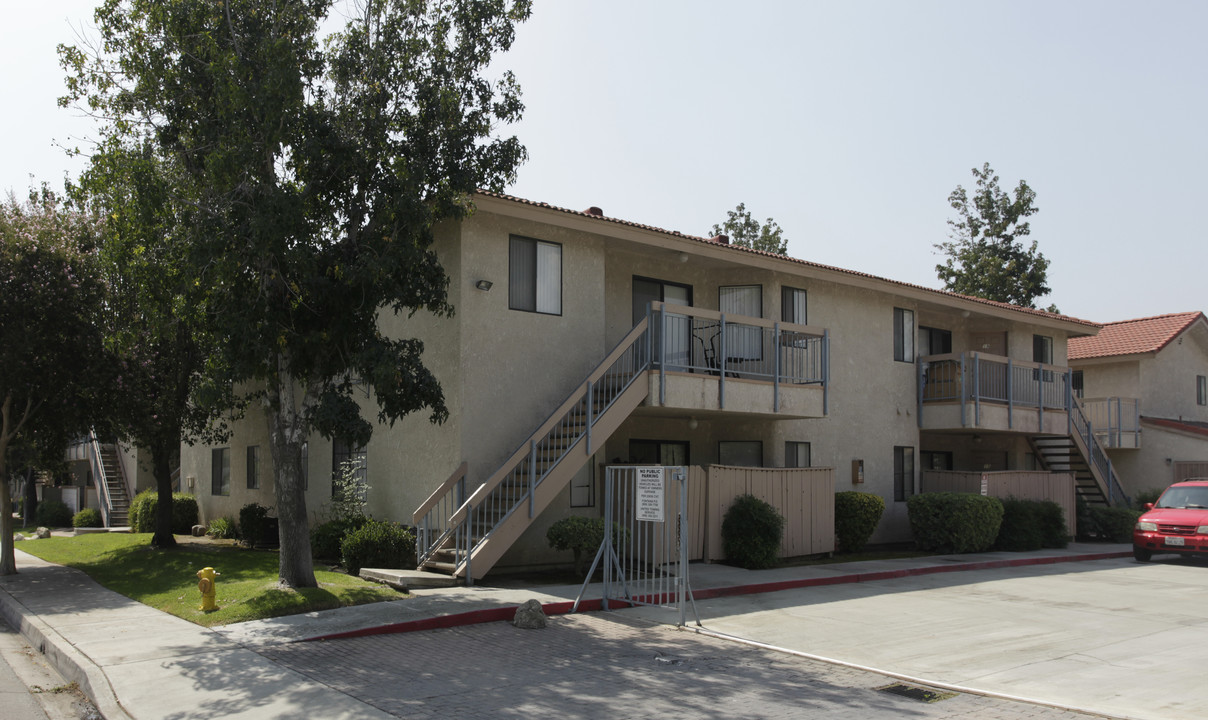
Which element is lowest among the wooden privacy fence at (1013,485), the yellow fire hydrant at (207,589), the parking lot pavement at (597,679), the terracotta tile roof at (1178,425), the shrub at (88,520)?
the shrub at (88,520)

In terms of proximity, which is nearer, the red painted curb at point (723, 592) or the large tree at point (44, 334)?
the red painted curb at point (723, 592)

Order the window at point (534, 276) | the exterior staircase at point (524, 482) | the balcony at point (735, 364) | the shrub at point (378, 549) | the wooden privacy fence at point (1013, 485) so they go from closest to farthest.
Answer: the exterior staircase at point (524, 482)
the shrub at point (378, 549)
the balcony at point (735, 364)
the window at point (534, 276)
the wooden privacy fence at point (1013, 485)

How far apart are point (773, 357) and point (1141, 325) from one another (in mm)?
21026

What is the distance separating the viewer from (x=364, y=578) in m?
13.9

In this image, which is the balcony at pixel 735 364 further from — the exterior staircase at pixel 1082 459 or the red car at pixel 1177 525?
the exterior staircase at pixel 1082 459

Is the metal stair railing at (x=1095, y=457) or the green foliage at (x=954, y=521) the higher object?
the metal stair railing at (x=1095, y=457)

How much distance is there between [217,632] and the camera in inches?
412

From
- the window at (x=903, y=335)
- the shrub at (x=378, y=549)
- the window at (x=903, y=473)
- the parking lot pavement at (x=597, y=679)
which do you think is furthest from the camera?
the window at (x=903, y=335)

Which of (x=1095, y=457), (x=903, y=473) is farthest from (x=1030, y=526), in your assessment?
(x=1095, y=457)

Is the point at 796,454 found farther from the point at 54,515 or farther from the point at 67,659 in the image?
the point at 54,515

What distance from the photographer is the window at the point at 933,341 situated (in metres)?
23.9

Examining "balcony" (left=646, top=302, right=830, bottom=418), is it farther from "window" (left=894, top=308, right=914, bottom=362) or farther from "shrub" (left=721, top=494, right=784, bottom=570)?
"window" (left=894, top=308, right=914, bottom=362)

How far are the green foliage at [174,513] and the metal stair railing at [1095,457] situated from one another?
966 inches

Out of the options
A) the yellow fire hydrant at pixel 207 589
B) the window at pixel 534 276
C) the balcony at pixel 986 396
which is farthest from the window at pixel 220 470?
the balcony at pixel 986 396
